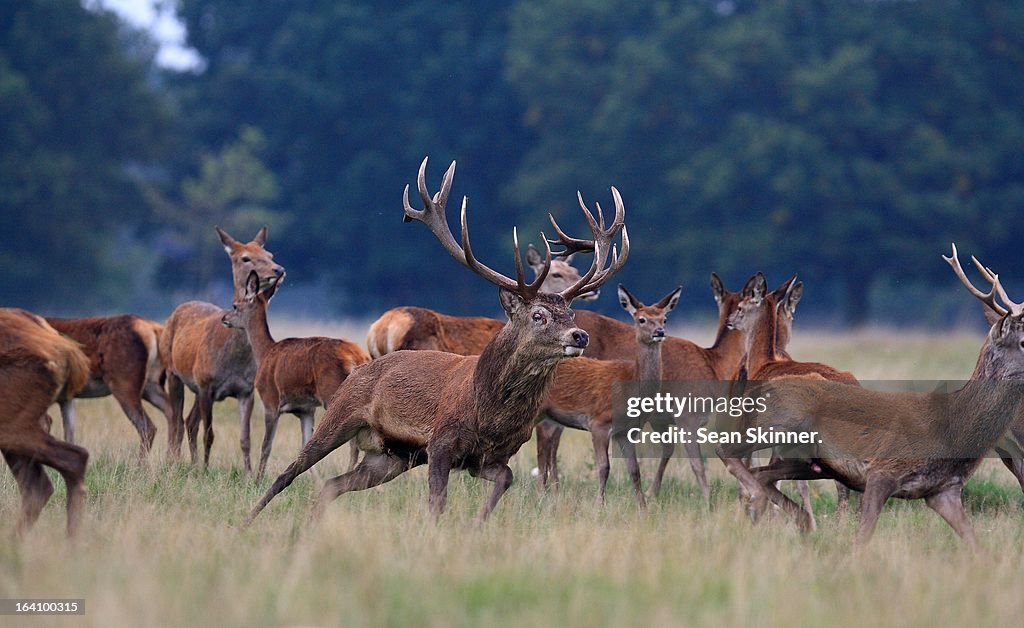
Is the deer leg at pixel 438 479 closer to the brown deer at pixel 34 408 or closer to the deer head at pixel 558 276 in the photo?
the brown deer at pixel 34 408

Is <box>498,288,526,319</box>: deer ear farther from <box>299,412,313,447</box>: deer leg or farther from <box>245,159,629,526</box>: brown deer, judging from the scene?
<box>299,412,313,447</box>: deer leg

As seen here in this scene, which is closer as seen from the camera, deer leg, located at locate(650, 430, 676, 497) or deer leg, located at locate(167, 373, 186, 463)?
deer leg, located at locate(650, 430, 676, 497)

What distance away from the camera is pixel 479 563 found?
6121 mm

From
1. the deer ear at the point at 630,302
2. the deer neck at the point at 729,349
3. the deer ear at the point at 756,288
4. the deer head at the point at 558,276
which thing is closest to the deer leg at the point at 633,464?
the deer ear at the point at 630,302

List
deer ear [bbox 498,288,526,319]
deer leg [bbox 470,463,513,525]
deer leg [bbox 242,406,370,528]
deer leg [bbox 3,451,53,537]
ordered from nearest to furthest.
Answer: deer leg [bbox 3,451,53,537], deer leg [bbox 470,463,513,525], deer ear [bbox 498,288,526,319], deer leg [bbox 242,406,370,528]

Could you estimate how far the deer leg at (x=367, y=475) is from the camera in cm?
784

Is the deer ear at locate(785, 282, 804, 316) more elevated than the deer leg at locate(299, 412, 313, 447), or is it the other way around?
the deer ear at locate(785, 282, 804, 316)

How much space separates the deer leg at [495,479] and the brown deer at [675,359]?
2.02 meters

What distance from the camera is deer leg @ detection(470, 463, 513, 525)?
7406mm

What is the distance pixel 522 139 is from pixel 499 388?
28.4m

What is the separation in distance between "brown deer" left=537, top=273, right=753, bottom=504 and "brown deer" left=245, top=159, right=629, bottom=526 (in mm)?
1971

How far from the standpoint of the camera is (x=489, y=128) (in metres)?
35.1

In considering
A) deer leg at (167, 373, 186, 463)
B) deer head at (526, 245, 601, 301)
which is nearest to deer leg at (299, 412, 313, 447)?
deer leg at (167, 373, 186, 463)

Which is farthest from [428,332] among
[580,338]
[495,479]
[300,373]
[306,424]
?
[580,338]
